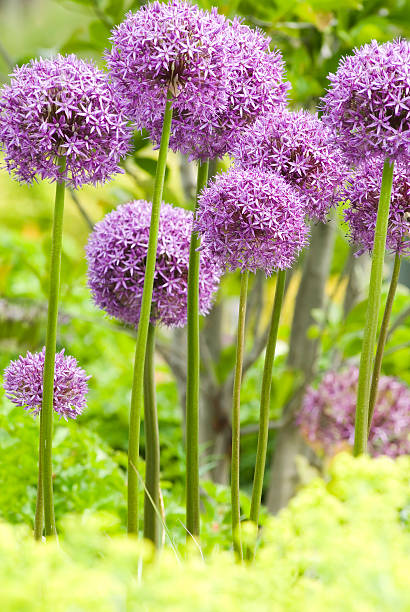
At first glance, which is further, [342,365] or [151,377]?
[342,365]

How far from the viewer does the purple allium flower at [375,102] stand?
28.1 inches

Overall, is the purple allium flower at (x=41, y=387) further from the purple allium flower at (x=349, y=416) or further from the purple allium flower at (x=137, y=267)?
the purple allium flower at (x=349, y=416)

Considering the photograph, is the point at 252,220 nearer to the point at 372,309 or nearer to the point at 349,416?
the point at 372,309

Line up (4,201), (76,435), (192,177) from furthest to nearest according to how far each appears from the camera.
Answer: (4,201) < (192,177) < (76,435)

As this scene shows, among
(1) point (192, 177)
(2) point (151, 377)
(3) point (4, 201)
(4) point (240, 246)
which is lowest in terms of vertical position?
(2) point (151, 377)

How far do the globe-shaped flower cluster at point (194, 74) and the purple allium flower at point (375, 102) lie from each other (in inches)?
4.6

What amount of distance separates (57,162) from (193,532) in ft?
1.65

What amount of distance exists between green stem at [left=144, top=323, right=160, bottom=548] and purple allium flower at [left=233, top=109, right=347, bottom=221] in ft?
1.00

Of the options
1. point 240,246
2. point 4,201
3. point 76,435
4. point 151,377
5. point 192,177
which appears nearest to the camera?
point 240,246

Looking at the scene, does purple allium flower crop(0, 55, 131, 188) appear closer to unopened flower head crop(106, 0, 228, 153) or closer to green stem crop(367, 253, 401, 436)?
unopened flower head crop(106, 0, 228, 153)

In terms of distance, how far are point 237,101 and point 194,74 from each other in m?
0.10

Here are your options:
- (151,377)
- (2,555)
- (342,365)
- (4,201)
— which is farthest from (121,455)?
(4,201)

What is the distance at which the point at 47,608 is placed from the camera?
0.42 meters

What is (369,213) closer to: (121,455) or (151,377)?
(151,377)
